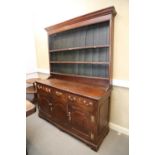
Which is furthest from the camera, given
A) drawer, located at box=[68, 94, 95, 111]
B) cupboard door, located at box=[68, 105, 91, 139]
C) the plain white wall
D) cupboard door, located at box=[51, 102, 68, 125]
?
the plain white wall

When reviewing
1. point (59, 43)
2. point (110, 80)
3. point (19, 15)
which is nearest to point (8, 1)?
point (19, 15)

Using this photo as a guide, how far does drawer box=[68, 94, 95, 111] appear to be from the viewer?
5.53ft

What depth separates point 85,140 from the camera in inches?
74.4

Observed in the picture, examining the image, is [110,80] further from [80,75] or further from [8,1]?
[8,1]

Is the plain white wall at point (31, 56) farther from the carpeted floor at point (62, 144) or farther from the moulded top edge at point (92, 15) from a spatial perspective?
the carpeted floor at point (62, 144)

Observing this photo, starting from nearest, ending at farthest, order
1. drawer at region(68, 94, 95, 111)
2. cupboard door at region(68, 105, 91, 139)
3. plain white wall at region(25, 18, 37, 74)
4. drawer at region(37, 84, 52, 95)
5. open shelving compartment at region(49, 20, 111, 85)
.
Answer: drawer at region(68, 94, 95, 111), cupboard door at region(68, 105, 91, 139), open shelving compartment at region(49, 20, 111, 85), drawer at region(37, 84, 52, 95), plain white wall at region(25, 18, 37, 74)

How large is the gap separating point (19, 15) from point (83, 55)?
6.14 feet

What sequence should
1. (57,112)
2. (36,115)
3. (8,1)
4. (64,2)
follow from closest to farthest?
(8,1), (57,112), (64,2), (36,115)

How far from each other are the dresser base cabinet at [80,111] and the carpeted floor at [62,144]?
0.28ft

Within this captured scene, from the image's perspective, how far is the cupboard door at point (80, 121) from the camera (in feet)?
5.92

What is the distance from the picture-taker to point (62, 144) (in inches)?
76.2

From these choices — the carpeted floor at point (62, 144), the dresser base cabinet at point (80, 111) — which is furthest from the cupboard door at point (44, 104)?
the carpeted floor at point (62, 144)

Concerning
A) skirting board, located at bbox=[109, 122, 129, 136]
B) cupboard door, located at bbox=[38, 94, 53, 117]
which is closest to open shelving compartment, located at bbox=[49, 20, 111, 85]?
cupboard door, located at bbox=[38, 94, 53, 117]

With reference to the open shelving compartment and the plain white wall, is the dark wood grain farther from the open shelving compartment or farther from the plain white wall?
the plain white wall
